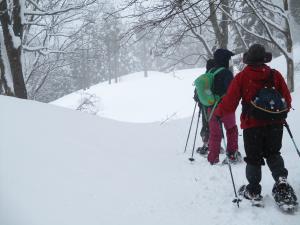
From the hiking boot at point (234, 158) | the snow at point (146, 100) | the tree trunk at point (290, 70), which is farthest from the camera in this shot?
the snow at point (146, 100)

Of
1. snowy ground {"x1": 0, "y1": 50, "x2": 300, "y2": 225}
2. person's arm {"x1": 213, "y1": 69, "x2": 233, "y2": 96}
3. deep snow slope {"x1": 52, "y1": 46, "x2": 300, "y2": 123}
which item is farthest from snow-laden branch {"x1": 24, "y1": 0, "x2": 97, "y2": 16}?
deep snow slope {"x1": 52, "y1": 46, "x2": 300, "y2": 123}

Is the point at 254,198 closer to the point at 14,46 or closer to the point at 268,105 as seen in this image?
the point at 268,105

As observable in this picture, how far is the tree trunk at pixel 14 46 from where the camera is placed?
10203mm

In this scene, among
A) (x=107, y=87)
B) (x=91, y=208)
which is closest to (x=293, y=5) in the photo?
(x=91, y=208)

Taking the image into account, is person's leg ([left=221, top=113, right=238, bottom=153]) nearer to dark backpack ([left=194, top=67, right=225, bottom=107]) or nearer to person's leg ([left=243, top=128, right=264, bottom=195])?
dark backpack ([left=194, top=67, right=225, bottom=107])

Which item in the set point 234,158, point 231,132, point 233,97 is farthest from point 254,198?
point 231,132

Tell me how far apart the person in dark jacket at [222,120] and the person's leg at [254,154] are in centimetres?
179

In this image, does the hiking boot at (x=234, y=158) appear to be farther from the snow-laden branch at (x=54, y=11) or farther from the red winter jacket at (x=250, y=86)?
the snow-laden branch at (x=54, y=11)

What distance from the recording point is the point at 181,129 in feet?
36.3

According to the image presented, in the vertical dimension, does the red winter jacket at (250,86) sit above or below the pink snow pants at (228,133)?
above

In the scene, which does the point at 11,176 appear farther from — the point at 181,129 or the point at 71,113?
the point at 181,129

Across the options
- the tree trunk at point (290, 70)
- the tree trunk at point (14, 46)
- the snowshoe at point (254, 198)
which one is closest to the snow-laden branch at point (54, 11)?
the tree trunk at point (14, 46)

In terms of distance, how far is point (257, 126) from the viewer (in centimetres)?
429

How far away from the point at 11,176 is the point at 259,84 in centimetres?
336
